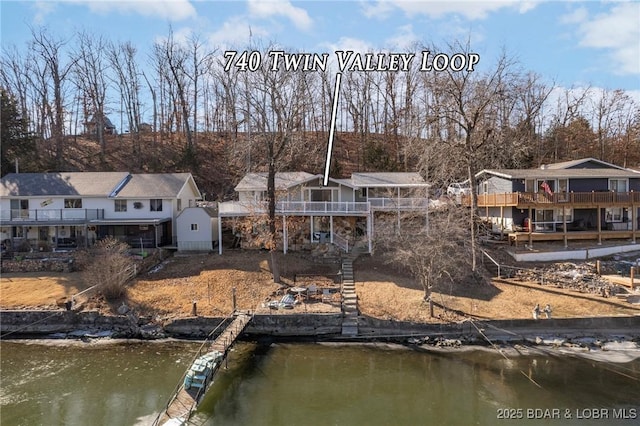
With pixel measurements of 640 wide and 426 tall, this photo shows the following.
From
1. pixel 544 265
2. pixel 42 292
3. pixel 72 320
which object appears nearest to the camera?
pixel 72 320

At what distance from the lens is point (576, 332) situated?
1814cm

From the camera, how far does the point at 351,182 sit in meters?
30.0

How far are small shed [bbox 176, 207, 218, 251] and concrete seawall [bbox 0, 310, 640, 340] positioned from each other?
361 inches

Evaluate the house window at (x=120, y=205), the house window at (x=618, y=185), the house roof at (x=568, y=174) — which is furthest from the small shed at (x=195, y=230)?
the house window at (x=618, y=185)

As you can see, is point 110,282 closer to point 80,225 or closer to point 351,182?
point 80,225

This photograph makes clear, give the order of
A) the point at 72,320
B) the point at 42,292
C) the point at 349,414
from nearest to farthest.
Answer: the point at 349,414 < the point at 72,320 < the point at 42,292

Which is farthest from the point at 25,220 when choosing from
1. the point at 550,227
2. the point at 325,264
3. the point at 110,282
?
the point at 550,227

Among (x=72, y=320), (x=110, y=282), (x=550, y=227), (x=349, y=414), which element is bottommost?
(x=349, y=414)

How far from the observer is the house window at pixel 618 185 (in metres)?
30.1

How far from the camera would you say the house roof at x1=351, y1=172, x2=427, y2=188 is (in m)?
28.9

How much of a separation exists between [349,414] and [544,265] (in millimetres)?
17495

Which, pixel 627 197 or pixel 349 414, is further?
pixel 627 197

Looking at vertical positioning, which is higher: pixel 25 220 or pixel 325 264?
pixel 25 220

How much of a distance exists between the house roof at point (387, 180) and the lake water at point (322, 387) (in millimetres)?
14050
